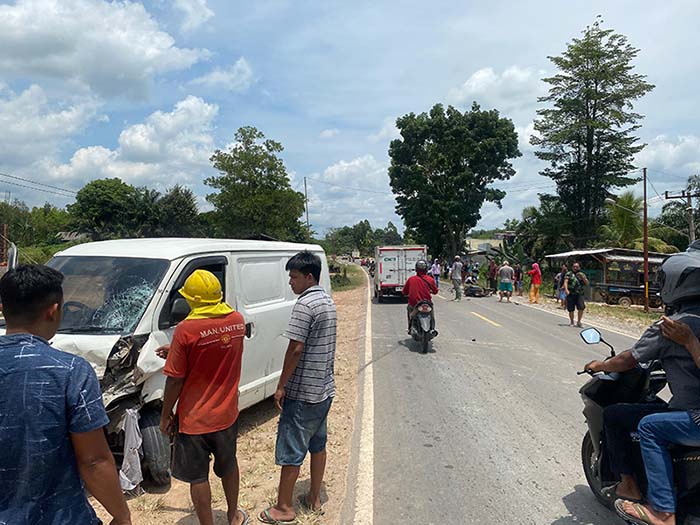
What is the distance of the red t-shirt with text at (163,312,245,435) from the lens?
3.20m

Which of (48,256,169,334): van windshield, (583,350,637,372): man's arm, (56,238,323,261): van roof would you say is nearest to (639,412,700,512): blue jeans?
(583,350,637,372): man's arm

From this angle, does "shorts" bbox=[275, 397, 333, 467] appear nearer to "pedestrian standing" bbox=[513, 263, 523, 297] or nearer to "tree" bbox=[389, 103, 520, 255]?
"pedestrian standing" bbox=[513, 263, 523, 297]

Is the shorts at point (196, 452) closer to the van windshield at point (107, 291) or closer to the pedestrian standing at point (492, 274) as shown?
the van windshield at point (107, 291)

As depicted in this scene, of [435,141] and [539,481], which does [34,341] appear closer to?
[539,481]

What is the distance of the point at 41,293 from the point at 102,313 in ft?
8.59

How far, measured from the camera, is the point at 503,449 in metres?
5.16

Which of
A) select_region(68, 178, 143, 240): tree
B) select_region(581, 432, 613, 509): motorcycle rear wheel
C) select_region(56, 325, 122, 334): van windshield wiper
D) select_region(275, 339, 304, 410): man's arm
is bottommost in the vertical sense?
select_region(581, 432, 613, 509): motorcycle rear wheel

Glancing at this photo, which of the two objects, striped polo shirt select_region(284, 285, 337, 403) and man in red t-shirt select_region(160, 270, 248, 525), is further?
striped polo shirt select_region(284, 285, 337, 403)

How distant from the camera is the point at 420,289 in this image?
1041 centimetres

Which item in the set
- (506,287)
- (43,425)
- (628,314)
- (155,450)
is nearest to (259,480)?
(155,450)

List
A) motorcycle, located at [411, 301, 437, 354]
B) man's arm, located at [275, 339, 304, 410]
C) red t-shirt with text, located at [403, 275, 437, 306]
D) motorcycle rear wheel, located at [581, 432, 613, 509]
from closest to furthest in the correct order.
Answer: man's arm, located at [275, 339, 304, 410] → motorcycle rear wheel, located at [581, 432, 613, 509] → motorcycle, located at [411, 301, 437, 354] → red t-shirt with text, located at [403, 275, 437, 306]

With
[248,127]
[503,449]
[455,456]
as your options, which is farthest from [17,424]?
[248,127]

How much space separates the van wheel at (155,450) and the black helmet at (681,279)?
158 inches

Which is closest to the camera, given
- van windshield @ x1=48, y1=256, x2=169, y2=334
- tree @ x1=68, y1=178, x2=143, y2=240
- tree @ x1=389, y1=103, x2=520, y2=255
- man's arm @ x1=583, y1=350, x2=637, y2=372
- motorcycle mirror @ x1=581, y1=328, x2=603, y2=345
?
man's arm @ x1=583, y1=350, x2=637, y2=372
